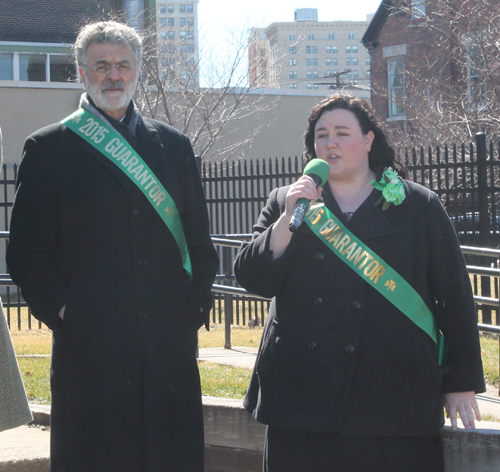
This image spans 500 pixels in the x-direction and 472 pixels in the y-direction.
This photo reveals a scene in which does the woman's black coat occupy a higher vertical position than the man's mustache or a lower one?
lower

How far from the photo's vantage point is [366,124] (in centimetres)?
287

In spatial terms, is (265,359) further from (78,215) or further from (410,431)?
(78,215)

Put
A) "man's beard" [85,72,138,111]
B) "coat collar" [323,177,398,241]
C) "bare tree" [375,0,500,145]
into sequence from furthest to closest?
"bare tree" [375,0,500,145] → "man's beard" [85,72,138,111] → "coat collar" [323,177,398,241]

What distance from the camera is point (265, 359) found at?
107 inches

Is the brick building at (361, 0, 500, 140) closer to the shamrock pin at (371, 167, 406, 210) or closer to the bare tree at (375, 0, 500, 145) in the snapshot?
the bare tree at (375, 0, 500, 145)

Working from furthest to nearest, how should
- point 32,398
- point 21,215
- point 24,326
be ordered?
point 24,326
point 32,398
point 21,215

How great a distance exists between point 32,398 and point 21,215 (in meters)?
2.64

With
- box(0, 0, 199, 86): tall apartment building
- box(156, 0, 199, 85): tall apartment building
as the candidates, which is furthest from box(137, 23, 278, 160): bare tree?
box(0, 0, 199, 86): tall apartment building

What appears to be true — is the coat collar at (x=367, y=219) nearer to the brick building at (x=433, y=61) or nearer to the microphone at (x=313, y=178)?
the microphone at (x=313, y=178)

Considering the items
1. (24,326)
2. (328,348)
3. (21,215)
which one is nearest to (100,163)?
(21,215)

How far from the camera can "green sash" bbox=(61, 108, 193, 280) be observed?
278cm

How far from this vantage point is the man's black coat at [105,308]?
2.65 metres

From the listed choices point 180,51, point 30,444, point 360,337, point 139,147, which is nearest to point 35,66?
point 180,51

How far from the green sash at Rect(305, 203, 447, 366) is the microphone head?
16cm
